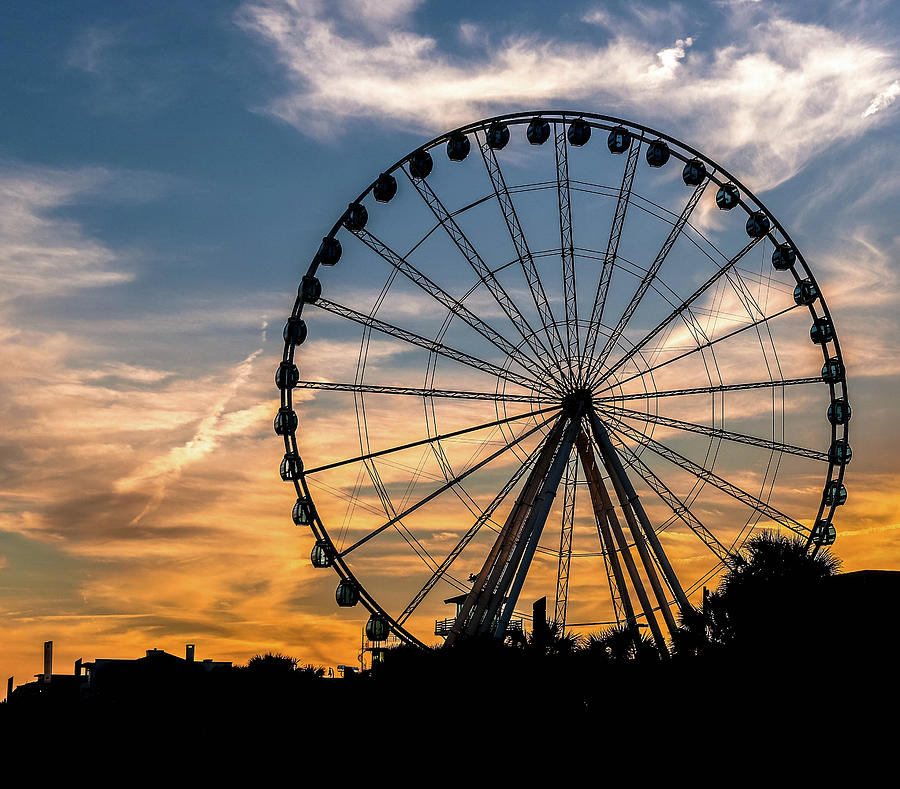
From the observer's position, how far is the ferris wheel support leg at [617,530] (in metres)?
41.8

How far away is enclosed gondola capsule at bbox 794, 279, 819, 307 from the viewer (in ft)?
154

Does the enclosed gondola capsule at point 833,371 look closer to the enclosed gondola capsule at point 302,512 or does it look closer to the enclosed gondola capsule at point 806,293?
the enclosed gondola capsule at point 806,293

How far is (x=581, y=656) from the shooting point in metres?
35.9

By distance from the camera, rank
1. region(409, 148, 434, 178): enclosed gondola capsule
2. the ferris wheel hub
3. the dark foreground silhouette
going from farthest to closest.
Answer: region(409, 148, 434, 178): enclosed gondola capsule < the ferris wheel hub < the dark foreground silhouette

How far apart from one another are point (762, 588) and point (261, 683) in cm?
1636

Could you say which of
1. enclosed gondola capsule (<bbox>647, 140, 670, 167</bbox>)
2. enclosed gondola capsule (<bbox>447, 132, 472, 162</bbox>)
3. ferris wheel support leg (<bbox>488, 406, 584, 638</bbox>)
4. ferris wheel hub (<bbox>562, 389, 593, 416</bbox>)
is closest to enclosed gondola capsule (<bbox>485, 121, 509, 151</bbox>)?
enclosed gondola capsule (<bbox>447, 132, 472, 162</bbox>)

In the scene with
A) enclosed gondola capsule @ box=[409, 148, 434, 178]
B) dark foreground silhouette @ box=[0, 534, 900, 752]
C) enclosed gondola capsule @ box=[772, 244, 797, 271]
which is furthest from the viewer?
enclosed gondola capsule @ box=[772, 244, 797, 271]

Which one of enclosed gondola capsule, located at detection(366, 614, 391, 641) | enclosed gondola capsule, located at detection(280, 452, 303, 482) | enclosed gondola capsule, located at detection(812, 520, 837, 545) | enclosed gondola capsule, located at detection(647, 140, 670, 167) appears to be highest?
enclosed gondola capsule, located at detection(647, 140, 670, 167)

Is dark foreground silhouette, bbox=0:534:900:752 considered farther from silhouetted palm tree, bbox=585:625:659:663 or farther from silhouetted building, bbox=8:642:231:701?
silhouetted building, bbox=8:642:231:701

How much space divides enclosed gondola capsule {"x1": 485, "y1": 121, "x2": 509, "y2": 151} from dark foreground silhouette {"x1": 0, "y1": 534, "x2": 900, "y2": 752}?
1671cm

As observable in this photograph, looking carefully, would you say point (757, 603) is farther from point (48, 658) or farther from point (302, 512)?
point (48, 658)

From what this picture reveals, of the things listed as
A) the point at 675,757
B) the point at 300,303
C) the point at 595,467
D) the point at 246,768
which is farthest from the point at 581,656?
the point at 300,303

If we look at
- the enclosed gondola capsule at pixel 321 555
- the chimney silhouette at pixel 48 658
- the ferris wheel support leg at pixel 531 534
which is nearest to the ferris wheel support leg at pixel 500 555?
the ferris wheel support leg at pixel 531 534

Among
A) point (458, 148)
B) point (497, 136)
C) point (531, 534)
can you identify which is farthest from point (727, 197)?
point (531, 534)
